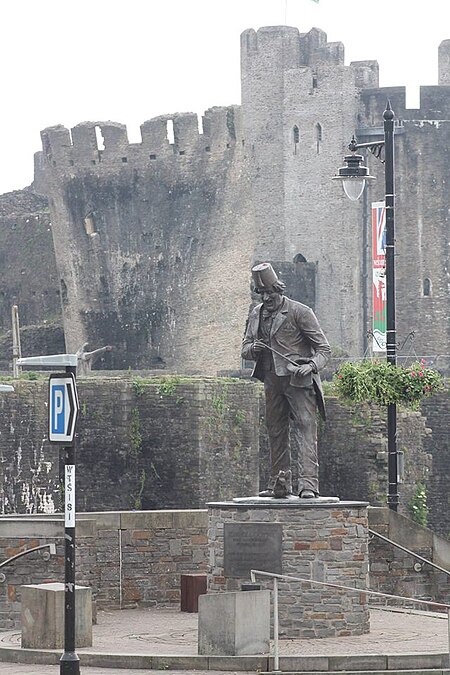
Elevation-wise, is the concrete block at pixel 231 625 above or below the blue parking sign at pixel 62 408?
below

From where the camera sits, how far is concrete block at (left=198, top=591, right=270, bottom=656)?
772 inches

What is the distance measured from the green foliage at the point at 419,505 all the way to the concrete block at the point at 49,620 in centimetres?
2127

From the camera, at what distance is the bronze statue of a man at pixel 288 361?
21.8 metres

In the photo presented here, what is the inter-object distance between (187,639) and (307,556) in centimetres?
134

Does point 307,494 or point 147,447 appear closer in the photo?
point 307,494

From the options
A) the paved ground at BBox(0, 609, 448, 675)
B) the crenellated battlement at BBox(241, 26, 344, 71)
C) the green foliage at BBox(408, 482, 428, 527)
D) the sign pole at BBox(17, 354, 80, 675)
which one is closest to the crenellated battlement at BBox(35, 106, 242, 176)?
the crenellated battlement at BBox(241, 26, 344, 71)

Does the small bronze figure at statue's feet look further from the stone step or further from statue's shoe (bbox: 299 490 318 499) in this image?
the stone step

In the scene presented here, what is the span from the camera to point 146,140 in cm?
5556

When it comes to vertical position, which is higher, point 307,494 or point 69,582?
point 307,494

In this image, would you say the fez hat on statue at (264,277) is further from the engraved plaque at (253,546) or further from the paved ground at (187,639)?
the paved ground at (187,639)

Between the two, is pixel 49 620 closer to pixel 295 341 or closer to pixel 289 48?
pixel 295 341

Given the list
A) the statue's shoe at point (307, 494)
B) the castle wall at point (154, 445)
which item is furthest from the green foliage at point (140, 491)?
the statue's shoe at point (307, 494)

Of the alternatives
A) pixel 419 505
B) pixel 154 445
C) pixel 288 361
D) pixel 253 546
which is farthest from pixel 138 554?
pixel 419 505

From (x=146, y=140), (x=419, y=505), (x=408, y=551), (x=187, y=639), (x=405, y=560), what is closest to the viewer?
(x=187, y=639)
